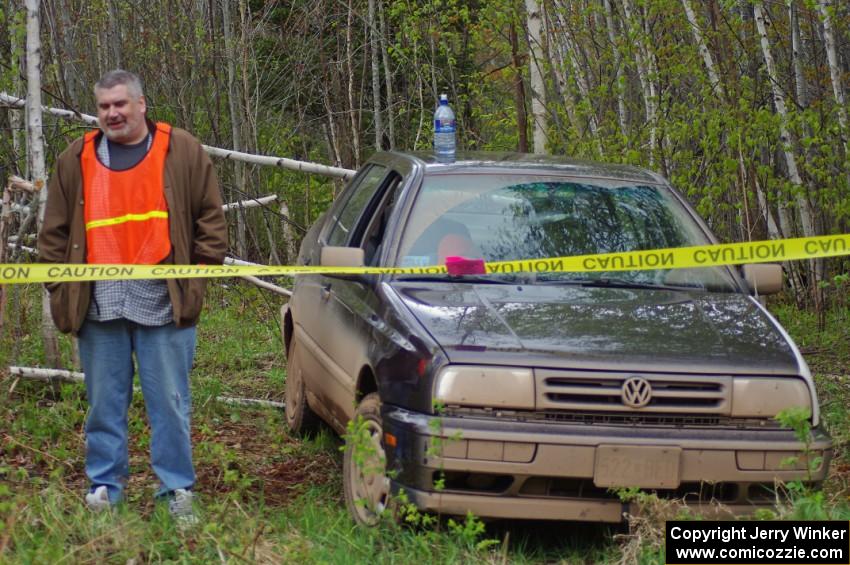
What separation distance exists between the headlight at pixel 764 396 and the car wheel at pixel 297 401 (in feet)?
9.35

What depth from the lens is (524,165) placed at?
19.7ft

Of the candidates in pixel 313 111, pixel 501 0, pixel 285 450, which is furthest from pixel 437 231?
pixel 313 111

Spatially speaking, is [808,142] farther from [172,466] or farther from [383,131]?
[383,131]

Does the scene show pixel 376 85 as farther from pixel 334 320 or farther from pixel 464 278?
pixel 464 278

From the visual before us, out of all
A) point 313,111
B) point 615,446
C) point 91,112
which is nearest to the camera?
point 615,446

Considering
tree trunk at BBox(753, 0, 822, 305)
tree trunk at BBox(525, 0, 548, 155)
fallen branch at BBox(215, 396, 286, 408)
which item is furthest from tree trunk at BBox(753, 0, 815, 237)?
fallen branch at BBox(215, 396, 286, 408)

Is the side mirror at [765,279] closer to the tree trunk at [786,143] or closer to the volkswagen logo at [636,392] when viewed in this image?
the volkswagen logo at [636,392]

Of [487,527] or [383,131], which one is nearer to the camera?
[487,527]

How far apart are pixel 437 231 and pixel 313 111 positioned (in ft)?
46.7

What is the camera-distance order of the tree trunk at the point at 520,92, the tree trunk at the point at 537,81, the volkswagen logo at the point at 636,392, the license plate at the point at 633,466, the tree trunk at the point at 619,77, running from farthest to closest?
the tree trunk at the point at 520,92 → the tree trunk at the point at 537,81 → the tree trunk at the point at 619,77 → the volkswagen logo at the point at 636,392 → the license plate at the point at 633,466

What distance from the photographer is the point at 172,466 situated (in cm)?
512

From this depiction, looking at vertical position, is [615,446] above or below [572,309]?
below

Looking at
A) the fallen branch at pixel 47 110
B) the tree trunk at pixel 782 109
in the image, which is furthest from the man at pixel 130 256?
the tree trunk at pixel 782 109

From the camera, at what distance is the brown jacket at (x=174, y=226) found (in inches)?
196
